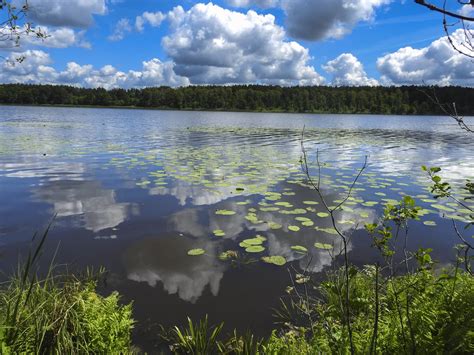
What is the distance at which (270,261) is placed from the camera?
6.29 m

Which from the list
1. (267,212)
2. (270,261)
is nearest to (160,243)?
(270,261)

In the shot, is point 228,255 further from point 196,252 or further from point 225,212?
point 225,212

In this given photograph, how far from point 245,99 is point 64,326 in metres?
138

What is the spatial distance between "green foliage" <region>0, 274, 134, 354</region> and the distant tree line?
13479 centimetres

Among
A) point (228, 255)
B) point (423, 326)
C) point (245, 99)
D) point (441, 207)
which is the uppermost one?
point (245, 99)

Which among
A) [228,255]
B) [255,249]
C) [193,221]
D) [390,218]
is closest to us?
[390,218]

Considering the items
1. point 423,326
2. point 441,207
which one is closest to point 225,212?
point 423,326

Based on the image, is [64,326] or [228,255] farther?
[228,255]

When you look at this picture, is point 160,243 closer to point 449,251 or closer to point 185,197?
point 185,197

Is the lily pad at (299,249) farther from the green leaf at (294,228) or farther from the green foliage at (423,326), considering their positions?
the green foliage at (423,326)

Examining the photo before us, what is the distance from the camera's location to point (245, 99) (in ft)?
449

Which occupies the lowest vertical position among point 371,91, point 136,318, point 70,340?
point 136,318

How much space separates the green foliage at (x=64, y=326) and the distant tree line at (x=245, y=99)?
442 ft

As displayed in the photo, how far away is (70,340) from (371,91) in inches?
6360
